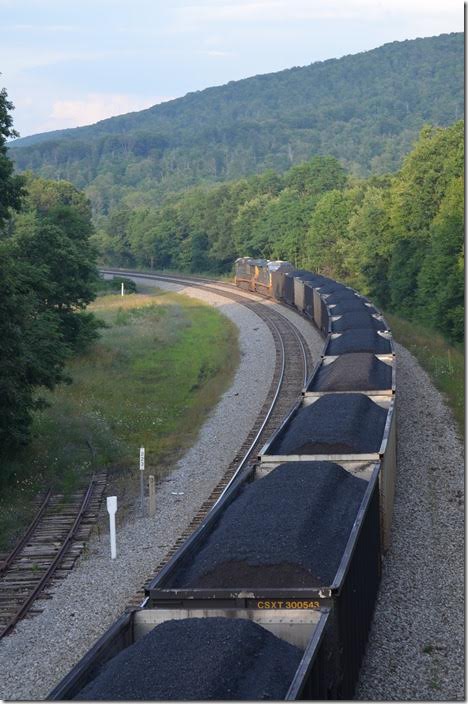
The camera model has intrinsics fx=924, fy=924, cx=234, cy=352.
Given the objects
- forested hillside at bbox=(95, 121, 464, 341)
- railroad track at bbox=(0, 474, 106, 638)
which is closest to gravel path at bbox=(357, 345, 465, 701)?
railroad track at bbox=(0, 474, 106, 638)

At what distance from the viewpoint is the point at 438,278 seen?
49.7 metres

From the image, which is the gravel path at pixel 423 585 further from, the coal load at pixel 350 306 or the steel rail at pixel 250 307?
the coal load at pixel 350 306

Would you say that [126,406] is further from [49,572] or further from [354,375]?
[49,572]

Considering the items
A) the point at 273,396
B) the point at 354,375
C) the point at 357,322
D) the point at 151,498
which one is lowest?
the point at 151,498

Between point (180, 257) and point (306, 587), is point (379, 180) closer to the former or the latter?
point (180, 257)

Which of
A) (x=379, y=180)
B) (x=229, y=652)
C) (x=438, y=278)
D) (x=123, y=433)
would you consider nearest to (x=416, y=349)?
(x=438, y=278)

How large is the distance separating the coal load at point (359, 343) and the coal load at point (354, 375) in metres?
2.06

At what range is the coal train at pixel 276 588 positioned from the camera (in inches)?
329

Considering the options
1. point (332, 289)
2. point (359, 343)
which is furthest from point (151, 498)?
point (332, 289)

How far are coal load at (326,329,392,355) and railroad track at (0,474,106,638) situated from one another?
9524mm

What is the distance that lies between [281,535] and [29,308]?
11.6 meters

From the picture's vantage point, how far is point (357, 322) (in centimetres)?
3466

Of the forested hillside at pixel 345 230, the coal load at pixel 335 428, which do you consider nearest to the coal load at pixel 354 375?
the coal load at pixel 335 428

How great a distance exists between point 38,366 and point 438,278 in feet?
103
